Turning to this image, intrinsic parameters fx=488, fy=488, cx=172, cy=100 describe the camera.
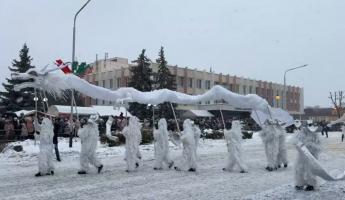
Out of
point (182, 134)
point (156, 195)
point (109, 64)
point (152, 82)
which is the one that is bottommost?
point (156, 195)

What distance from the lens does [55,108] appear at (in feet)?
135

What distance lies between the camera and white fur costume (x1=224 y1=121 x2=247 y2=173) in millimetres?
15594

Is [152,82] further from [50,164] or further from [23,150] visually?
[50,164]

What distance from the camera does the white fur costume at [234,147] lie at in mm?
15594

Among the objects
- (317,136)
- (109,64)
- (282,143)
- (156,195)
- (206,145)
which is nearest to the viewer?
(156,195)

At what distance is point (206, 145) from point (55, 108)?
52.0ft

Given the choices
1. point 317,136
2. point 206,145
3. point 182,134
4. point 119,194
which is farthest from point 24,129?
point 317,136

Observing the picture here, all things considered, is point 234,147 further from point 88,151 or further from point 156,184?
point 88,151

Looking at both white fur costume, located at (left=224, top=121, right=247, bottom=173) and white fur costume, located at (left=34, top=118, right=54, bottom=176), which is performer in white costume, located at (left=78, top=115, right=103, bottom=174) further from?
white fur costume, located at (left=224, top=121, right=247, bottom=173)

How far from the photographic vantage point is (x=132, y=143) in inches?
621

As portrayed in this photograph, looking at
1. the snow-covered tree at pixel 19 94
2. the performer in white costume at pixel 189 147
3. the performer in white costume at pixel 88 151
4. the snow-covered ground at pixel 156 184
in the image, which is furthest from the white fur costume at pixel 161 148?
the snow-covered tree at pixel 19 94

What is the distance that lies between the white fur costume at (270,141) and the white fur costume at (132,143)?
4307 millimetres

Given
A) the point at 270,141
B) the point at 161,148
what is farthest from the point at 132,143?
the point at 270,141

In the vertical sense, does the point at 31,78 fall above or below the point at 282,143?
above
